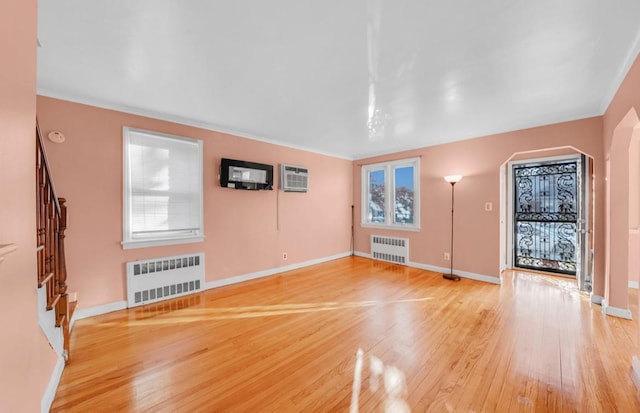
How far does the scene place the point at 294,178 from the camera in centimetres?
478

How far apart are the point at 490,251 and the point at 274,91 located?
3.98 m

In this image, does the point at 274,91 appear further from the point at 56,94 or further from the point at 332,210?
the point at 332,210

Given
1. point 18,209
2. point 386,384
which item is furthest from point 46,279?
point 386,384

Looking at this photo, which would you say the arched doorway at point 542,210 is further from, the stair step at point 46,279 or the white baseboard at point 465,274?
the stair step at point 46,279

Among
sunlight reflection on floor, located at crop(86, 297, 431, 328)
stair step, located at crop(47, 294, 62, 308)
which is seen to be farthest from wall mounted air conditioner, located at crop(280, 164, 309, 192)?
stair step, located at crop(47, 294, 62, 308)

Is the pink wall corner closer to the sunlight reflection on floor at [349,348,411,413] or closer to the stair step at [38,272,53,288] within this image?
the sunlight reflection on floor at [349,348,411,413]

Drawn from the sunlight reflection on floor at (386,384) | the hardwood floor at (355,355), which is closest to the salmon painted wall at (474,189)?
the hardwood floor at (355,355)

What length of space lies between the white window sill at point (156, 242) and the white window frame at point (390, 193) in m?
3.61

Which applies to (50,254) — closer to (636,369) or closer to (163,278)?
(163,278)

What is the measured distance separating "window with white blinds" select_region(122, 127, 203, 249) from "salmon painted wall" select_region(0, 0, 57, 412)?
7.08ft

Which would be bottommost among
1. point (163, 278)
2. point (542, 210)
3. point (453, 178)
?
point (163, 278)

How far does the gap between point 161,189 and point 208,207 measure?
25.7 inches

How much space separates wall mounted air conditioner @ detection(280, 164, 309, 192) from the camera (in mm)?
4621

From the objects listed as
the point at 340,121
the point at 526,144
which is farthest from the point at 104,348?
the point at 526,144
